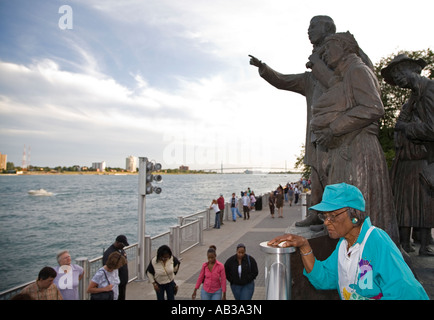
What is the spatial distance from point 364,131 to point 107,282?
4856 millimetres

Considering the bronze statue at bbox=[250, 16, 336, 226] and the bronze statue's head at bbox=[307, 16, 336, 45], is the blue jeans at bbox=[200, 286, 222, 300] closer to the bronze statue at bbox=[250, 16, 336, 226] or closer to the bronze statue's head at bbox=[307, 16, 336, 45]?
the bronze statue at bbox=[250, 16, 336, 226]

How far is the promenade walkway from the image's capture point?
147 inches

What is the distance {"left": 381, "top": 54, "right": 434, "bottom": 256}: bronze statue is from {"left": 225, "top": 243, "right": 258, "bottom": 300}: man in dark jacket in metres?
2.78

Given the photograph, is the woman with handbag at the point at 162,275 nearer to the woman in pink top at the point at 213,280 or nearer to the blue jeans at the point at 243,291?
the woman in pink top at the point at 213,280

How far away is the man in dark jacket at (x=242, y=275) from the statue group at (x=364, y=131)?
2.48 meters

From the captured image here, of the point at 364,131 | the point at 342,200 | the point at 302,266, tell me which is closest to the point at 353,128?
the point at 364,131

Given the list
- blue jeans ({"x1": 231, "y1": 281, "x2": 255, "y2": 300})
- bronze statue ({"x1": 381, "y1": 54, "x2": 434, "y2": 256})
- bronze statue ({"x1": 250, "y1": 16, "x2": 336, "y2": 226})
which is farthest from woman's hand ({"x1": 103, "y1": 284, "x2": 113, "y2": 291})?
bronze statue ({"x1": 381, "y1": 54, "x2": 434, "y2": 256})

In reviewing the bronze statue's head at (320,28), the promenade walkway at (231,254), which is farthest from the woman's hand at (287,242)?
the bronze statue's head at (320,28)

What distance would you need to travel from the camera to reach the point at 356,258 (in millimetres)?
1654

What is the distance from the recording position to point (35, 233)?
34344mm

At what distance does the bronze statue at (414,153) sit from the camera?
12.2 feet
